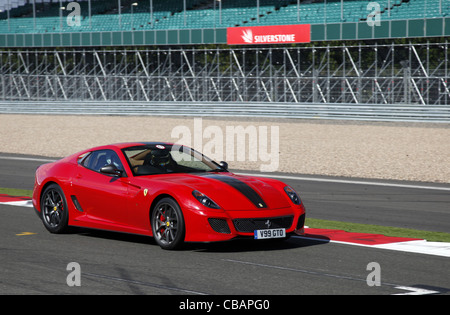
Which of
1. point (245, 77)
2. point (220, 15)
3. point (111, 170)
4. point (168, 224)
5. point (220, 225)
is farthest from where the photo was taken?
point (220, 15)

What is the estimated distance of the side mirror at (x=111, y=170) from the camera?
883cm

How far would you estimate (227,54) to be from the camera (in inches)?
1640

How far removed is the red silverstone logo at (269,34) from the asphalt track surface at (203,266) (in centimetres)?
2735

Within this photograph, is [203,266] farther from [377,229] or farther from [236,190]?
[377,229]

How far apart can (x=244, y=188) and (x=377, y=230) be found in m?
2.50

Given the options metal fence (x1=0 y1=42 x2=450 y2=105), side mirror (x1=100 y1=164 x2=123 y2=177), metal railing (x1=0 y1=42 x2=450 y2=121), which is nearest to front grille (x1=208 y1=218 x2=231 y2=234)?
side mirror (x1=100 y1=164 x2=123 y2=177)

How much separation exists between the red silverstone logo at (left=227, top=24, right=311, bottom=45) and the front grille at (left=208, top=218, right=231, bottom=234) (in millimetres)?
29997

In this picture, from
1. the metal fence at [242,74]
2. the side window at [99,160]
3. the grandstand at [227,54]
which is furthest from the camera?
the grandstand at [227,54]

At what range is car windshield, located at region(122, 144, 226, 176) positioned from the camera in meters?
9.07

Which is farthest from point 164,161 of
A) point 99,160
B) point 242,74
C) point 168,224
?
point 242,74

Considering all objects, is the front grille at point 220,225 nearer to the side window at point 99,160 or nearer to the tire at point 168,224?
the tire at point 168,224

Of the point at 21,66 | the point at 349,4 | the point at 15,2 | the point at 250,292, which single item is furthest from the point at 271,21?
the point at 250,292

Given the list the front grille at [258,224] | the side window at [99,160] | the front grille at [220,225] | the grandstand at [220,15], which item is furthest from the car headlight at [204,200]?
the grandstand at [220,15]

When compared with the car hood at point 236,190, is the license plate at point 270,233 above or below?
below
